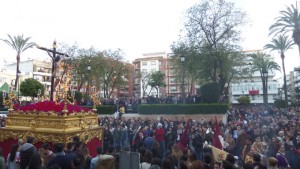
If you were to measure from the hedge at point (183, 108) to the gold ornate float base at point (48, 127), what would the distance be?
Result: 15426mm

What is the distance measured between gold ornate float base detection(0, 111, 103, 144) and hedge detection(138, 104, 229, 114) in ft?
50.6

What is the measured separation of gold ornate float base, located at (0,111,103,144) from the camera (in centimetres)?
967

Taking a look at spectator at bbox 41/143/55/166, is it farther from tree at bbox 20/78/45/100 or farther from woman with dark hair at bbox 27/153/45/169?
tree at bbox 20/78/45/100

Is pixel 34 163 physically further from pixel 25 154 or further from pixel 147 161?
pixel 147 161

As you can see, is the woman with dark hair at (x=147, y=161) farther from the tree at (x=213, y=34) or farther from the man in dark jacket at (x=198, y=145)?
the tree at (x=213, y=34)

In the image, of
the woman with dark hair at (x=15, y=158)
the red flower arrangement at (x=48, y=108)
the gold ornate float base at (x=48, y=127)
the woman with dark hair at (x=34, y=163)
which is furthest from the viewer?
the red flower arrangement at (x=48, y=108)

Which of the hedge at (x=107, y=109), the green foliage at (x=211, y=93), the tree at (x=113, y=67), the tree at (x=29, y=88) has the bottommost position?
the hedge at (x=107, y=109)

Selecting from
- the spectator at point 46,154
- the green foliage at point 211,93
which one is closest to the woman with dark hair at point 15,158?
the spectator at point 46,154

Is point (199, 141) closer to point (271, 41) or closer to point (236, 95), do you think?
point (271, 41)

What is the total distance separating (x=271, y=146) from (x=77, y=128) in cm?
690

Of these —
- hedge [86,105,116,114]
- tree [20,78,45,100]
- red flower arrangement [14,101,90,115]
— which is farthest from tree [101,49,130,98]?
red flower arrangement [14,101,90,115]

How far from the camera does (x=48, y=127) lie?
996 cm

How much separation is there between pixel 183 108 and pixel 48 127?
1726cm

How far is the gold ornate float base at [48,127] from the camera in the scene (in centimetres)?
967
